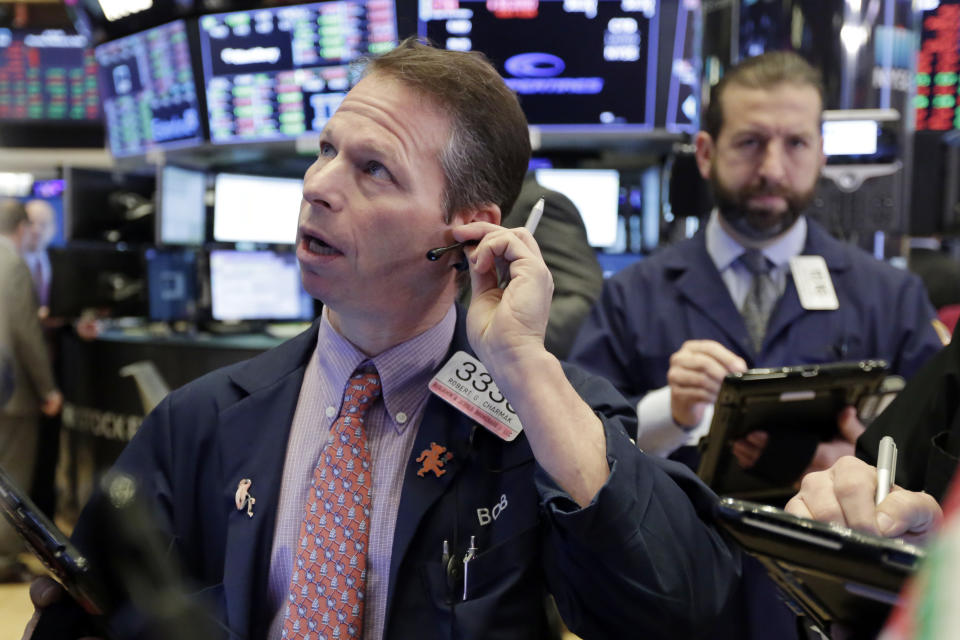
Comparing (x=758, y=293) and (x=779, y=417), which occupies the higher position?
(x=758, y=293)

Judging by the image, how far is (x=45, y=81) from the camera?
28.7ft

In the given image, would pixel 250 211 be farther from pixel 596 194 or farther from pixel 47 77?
pixel 47 77

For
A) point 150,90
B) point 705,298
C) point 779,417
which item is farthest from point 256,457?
point 150,90

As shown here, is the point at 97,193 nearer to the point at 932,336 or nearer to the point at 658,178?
the point at 658,178

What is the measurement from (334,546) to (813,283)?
1.67m

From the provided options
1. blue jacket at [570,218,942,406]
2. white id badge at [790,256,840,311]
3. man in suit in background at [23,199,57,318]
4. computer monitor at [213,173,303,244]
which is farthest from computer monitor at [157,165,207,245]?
white id badge at [790,256,840,311]

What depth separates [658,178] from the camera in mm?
4867

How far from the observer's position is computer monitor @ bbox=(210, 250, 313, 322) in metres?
5.19

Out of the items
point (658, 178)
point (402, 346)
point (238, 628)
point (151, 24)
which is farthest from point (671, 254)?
point (151, 24)

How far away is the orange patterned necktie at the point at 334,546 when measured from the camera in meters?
1.35

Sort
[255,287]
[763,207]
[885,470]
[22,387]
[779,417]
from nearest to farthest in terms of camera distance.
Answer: [885,470], [779,417], [763,207], [22,387], [255,287]

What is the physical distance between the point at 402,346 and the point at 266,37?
394 cm

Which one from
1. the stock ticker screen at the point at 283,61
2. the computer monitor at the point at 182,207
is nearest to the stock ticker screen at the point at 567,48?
the stock ticker screen at the point at 283,61

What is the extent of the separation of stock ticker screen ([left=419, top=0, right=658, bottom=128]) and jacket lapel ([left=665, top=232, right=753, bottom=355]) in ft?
6.93
